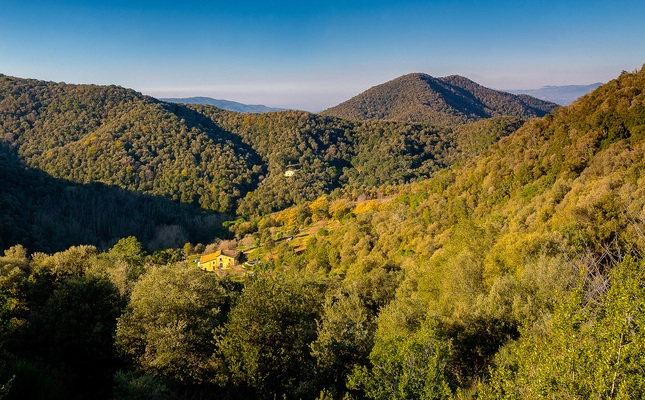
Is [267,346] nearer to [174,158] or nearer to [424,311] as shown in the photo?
[424,311]

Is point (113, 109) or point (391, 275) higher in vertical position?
point (113, 109)

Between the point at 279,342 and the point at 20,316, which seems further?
the point at 20,316

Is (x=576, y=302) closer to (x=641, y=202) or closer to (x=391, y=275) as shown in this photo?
(x=641, y=202)

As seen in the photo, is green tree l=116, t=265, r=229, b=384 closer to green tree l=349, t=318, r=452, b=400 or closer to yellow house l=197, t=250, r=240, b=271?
green tree l=349, t=318, r=452, b=400

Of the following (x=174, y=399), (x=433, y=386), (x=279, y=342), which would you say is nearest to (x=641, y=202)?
(x=433, y=386)

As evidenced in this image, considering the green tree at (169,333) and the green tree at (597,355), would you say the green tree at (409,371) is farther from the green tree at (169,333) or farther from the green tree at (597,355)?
the green tree at (169,333)

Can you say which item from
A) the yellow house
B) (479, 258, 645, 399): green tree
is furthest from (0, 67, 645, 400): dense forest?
the yellow house

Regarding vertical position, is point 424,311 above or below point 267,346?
below

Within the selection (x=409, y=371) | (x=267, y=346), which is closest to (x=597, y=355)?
(x=409, y=371)
